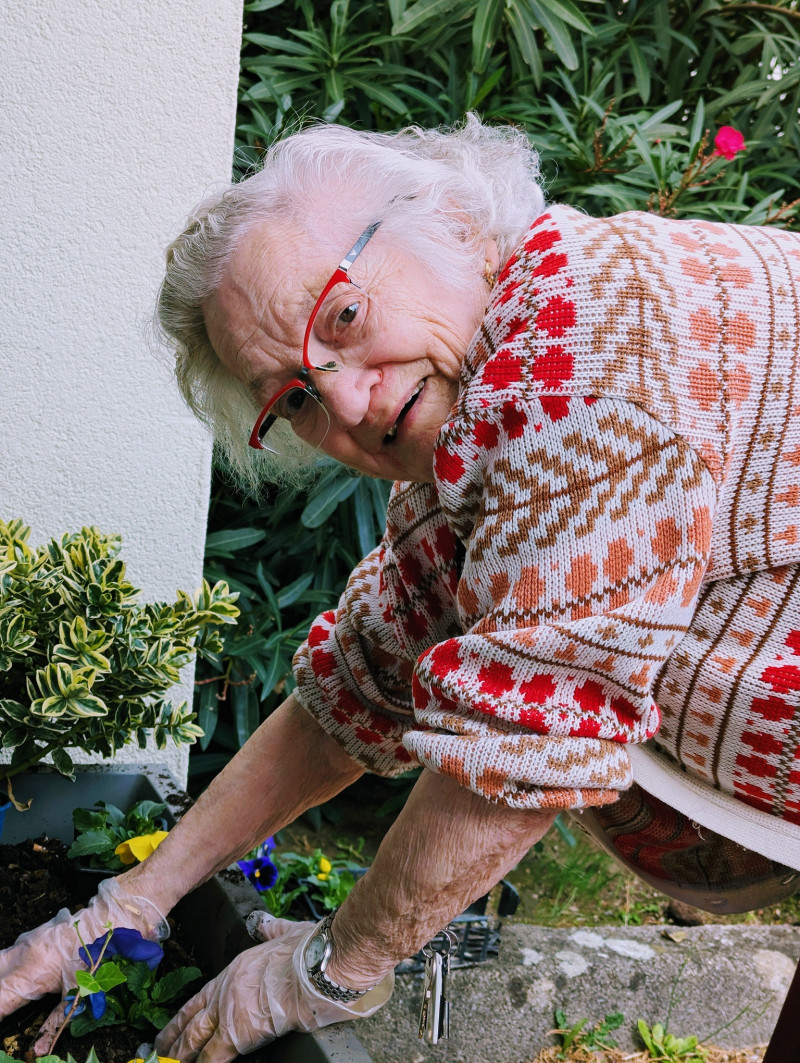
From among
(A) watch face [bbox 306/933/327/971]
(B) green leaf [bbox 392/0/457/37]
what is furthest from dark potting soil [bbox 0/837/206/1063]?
(B) green leaf [bbox 392/0/457/37]

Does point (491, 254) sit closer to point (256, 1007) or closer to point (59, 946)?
point (256, 1007)

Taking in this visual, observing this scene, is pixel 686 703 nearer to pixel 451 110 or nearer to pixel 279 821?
pixel 279 821

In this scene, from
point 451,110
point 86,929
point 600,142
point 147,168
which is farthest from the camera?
point 451,110

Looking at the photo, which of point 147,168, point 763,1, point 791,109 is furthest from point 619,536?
point 763,1

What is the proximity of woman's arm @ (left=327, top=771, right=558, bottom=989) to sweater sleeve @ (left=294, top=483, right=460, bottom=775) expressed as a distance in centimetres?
26

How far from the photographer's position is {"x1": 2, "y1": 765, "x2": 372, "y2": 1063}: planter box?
1219 mm

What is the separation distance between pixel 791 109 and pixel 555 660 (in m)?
3.09

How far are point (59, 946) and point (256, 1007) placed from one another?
40 centimetres

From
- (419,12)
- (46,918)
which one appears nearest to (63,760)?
(46,918)

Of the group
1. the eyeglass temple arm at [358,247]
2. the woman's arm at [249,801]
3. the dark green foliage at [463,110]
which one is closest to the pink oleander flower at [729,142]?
the dark green foliage at [463,110]

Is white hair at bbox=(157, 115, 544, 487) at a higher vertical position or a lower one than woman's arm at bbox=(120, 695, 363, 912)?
higher

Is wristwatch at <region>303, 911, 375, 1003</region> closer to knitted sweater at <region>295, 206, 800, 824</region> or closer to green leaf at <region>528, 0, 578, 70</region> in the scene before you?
knitted sweater at <region>295, 206, 800, 824</region>

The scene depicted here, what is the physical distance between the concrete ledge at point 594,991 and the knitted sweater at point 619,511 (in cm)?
137

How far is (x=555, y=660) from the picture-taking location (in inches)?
38.1
